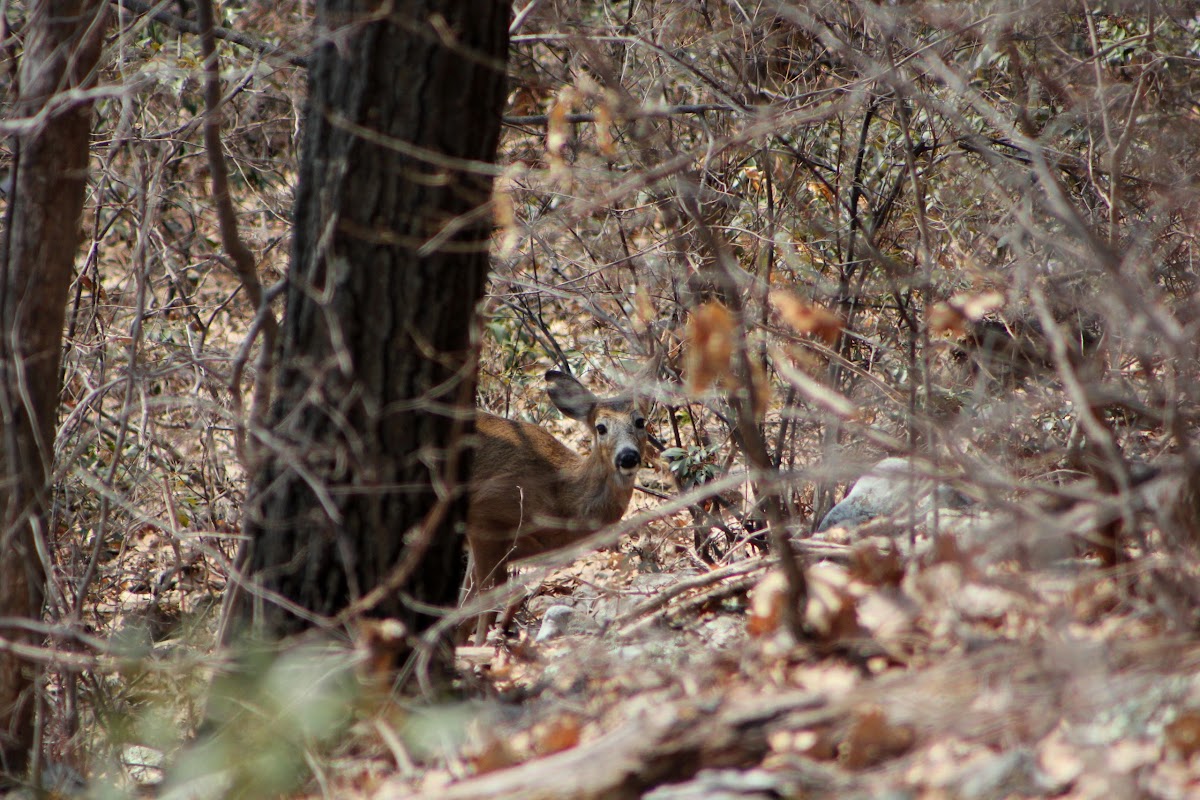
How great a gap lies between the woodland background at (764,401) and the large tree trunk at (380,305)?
0.25 m

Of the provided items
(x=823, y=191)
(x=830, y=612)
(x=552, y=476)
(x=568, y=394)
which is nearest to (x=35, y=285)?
(x=830, y=612)

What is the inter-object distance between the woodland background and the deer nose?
0.35 metres

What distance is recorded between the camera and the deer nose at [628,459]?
8.44 m

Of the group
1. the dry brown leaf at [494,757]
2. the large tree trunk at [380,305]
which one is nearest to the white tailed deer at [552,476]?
the large tree trunk at [380,305]

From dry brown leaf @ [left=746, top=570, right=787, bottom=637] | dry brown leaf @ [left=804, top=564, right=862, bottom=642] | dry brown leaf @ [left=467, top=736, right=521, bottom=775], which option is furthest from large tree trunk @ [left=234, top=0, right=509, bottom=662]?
dry brown leaf @ [left=804, top=564, right=862, bottom=642]

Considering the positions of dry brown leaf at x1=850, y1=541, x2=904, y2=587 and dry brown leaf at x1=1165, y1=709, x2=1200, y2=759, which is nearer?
dry brown leaf at x1=1165, y1=709, x2=1200, y2=759

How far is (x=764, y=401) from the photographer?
4.02m

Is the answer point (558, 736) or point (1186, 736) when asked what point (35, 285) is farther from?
point (1186, 736)

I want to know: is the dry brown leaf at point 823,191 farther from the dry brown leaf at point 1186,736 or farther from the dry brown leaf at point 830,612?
the dry brown leaf at point 1186,736

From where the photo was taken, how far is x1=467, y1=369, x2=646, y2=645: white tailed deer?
842 cm

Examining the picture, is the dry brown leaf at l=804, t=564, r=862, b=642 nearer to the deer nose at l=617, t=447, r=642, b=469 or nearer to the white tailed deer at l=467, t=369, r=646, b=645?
the white tailed deer at l=467, t=369, r=646, b=645

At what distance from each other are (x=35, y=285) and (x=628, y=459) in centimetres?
432

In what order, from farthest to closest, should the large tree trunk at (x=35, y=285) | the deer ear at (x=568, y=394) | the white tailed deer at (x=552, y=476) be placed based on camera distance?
1. the deer ear at (x=568, y=394)
2. the white tailed deer at (x=552, y=476)
3. the large tree trunk at (x=35, y=285)

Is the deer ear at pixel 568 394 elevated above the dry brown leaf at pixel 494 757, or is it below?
above
